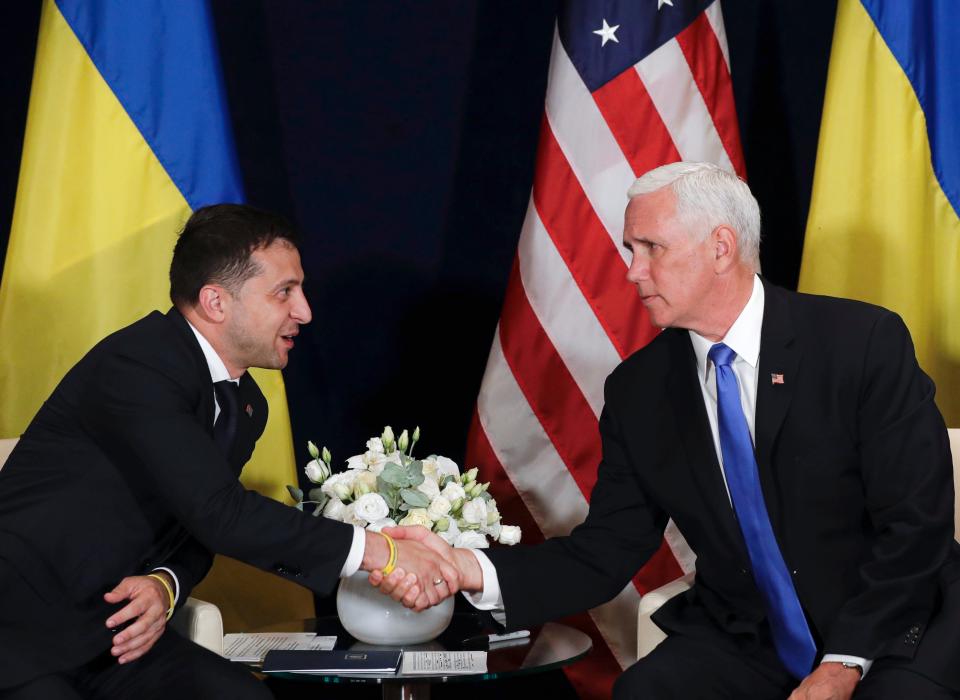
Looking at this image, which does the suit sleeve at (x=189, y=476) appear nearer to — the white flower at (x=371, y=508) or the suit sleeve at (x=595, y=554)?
the white flower at (x=371, y=508)

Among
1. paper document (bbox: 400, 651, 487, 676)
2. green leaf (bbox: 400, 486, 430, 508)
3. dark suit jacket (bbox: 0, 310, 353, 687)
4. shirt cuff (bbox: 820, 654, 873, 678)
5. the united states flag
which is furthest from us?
the united states flag

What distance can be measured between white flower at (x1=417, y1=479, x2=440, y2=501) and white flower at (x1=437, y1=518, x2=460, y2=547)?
65mm

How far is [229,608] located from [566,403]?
43.9 inches

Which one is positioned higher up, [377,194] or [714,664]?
[377,194]

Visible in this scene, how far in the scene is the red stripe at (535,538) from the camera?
3.40 m

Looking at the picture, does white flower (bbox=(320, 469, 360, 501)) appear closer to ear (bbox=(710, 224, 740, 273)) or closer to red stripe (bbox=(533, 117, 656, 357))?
ear (bbox=(710, 224, 740, 273))

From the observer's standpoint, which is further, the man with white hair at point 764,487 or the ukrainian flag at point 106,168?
the ukrainian flag at point 106,168

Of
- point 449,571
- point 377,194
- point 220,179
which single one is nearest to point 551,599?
point 449,571

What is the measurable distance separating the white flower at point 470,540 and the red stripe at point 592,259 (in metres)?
0.95

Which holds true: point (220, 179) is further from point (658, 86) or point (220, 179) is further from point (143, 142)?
point (658, 86)

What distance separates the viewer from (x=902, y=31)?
3.29 metres

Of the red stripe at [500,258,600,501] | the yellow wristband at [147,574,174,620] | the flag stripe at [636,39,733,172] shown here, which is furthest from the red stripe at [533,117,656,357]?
the yellow wristband at [147,574,174,620]

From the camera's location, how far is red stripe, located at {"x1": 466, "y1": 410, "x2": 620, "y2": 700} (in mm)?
3402

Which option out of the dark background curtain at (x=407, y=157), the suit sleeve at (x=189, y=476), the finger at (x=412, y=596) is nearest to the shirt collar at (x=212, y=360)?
the suit sleeve at (x=189, y=476)
